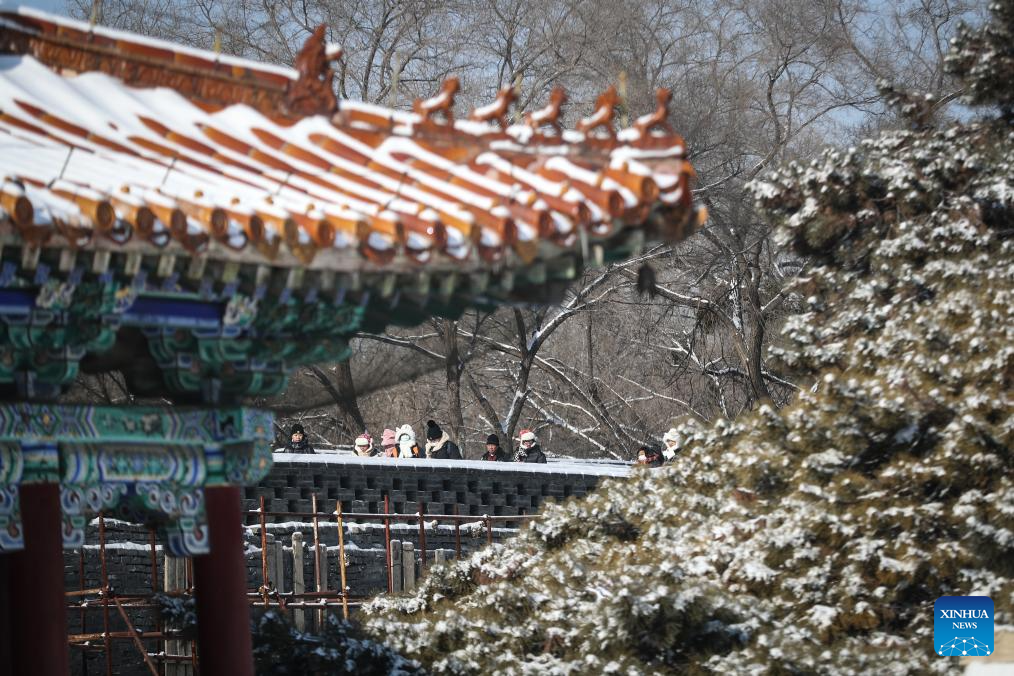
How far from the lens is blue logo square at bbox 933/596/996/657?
674 centimetres

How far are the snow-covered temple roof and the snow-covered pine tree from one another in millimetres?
2170

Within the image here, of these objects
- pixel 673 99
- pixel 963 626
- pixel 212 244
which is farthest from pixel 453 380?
pixel 212 244

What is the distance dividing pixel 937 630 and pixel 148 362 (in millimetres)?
3672

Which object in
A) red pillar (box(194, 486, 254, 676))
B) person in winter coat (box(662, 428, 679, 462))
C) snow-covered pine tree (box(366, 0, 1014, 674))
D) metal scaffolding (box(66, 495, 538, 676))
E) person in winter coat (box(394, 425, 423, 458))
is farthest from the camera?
person in winter coat (box(394, 425, 423, 458))

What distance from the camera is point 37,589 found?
5.38 m

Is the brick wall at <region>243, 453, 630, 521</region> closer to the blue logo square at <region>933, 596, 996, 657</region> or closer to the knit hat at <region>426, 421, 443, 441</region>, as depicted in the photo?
the knit hat at <region>426, 421, 443, 441</region>

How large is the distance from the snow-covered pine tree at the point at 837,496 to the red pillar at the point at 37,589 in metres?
2.29

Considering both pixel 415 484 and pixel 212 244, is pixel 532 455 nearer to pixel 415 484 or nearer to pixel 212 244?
pixel 415 484

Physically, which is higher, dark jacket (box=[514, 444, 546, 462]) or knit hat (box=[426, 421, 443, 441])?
knit hat (box=[426, 421, 443, 441])

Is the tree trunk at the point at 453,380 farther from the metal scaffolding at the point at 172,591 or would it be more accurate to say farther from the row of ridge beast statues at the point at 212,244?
the row of ridge beast statues at the point at 212,244

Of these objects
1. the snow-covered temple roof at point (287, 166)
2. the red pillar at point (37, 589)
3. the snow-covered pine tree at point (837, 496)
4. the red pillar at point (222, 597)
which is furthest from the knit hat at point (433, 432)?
the red pillar at point (37, 589)

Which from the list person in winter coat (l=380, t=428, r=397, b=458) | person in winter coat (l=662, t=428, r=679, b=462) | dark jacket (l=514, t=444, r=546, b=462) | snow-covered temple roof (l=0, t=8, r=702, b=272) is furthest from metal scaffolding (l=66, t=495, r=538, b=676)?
snow-covered temple roof (l=0, t=8, r=702, b=272)

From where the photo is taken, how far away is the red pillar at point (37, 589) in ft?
17.6

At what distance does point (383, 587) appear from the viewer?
13539 millimetres
